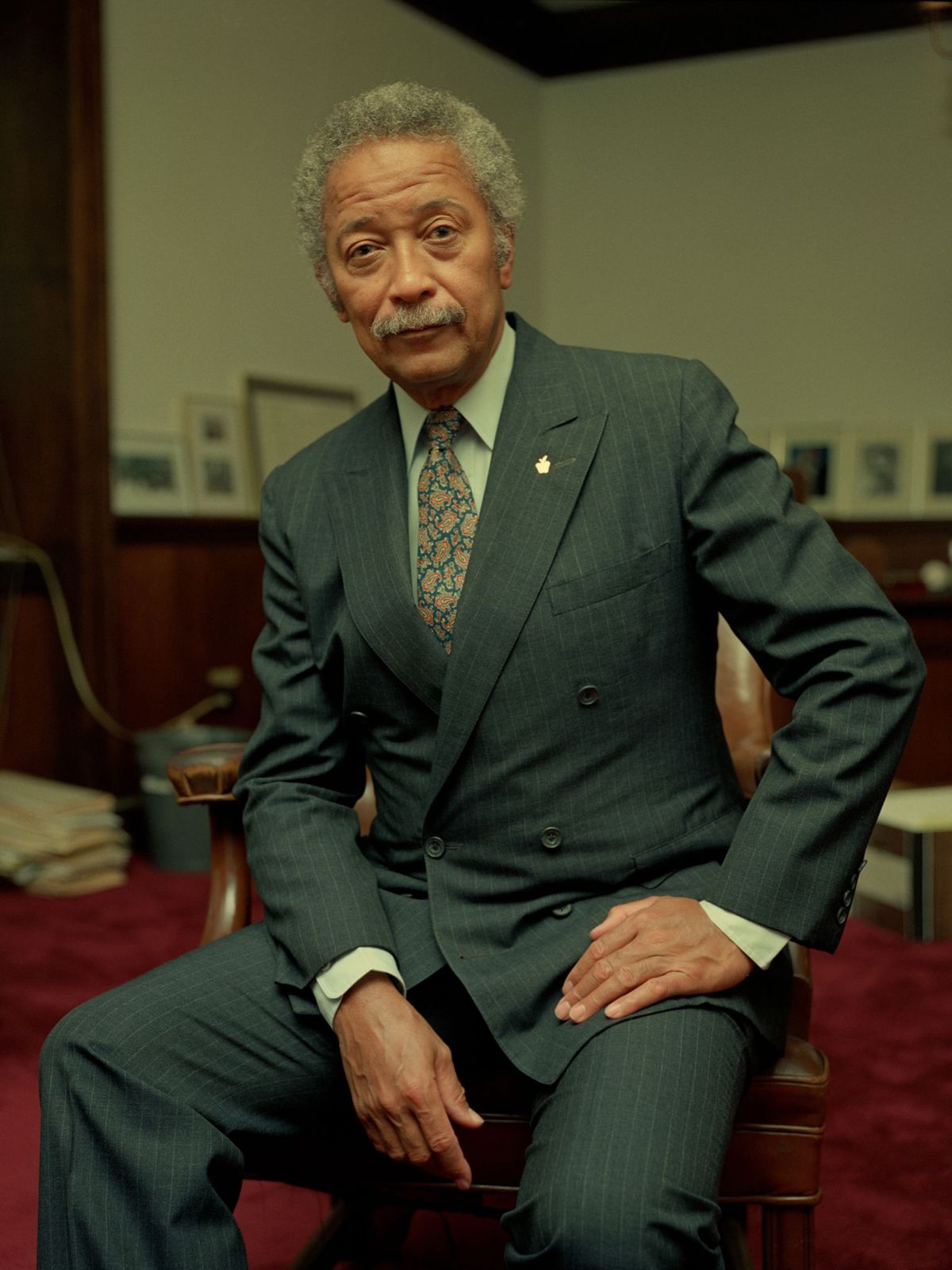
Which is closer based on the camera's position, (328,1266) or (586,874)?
(586,874)

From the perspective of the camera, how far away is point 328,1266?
75.3 inches

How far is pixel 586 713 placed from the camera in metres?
1.51

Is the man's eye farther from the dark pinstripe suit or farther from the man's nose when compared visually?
the dark pinstripe suit

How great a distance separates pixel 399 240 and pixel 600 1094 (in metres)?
0.97

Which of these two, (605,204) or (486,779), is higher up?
(605,204)

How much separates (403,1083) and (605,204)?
5559 millimetres

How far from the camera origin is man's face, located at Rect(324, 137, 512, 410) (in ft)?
5.14

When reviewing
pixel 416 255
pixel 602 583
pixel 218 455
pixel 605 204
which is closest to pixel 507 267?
pixel 416 255

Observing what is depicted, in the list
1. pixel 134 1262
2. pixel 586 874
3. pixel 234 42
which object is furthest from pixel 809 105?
pixel 134 1262

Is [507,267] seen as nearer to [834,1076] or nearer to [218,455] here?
[834,1076]

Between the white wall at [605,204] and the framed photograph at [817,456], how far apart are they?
0.09 metres

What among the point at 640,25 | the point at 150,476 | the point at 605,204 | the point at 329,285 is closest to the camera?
the point at 329,285

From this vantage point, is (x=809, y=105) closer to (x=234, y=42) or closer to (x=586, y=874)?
(x=234, y=42)

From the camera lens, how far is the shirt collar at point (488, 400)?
1661mm
